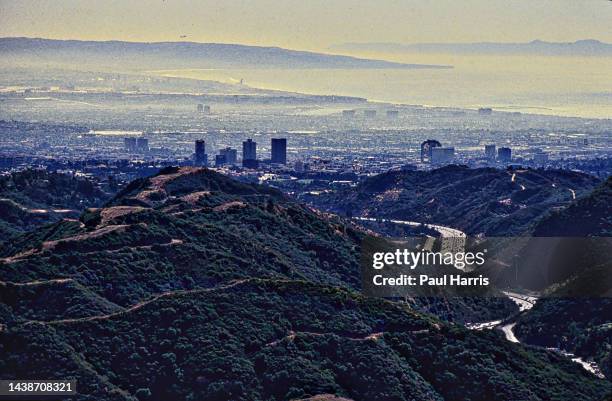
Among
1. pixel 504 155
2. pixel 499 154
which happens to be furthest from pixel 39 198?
pixel 499 154

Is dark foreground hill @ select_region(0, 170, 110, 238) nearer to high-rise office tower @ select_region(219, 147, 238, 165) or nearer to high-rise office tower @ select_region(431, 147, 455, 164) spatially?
high-rise office tower @ select_region(219, 147, 238, 165)

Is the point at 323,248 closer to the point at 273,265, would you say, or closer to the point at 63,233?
the point at 273,265

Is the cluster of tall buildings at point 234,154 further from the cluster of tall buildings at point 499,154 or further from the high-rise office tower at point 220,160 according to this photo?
the cluster of tall buildings at point 499,154

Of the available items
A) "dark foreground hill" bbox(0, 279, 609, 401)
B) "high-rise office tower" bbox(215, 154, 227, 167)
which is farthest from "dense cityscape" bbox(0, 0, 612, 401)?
"high-rise office tower" bbox(215, 154, 227, 167)

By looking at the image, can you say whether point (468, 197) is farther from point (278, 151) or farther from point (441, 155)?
point (441, 155)

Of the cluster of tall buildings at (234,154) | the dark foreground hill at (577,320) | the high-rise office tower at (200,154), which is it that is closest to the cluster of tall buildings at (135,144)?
the cluster of tall buildings at (234,154)

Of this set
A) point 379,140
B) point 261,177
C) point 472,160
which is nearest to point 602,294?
point 261,177
